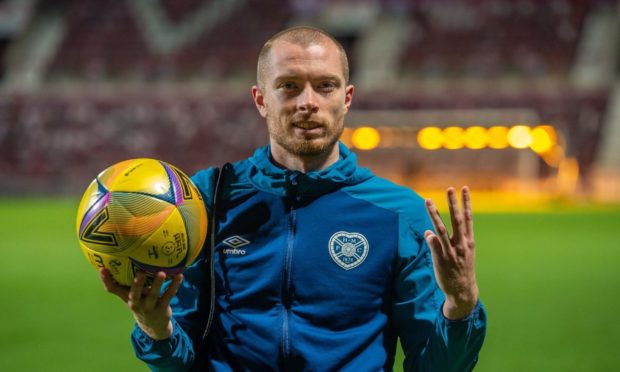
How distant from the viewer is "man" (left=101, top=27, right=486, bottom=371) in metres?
2.52

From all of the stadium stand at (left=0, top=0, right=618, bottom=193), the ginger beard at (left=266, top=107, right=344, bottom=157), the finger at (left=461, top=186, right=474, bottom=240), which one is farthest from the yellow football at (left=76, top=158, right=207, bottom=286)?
the stadium stand at (left=0, top=0, right=618, bottom=193)

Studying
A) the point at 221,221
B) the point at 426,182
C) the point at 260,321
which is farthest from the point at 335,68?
the point at 426,182

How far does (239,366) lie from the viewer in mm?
2582

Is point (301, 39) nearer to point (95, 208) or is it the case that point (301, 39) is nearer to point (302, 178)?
point (302, 178)

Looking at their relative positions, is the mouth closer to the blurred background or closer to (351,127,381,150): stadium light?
the blurred background

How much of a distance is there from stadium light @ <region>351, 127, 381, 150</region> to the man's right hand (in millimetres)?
23182

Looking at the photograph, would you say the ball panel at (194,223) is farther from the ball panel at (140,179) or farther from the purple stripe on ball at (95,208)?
the purple stripe on ball at (95,208)

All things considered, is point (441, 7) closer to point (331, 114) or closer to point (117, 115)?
point (117, 115)

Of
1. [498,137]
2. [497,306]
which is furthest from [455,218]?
[498,137]

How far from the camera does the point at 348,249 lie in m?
2.58

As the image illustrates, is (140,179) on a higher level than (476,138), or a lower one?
lower

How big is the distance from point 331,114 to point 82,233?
0.93 meters

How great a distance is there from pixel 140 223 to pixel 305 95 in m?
0.70

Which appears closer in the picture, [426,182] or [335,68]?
[335,68]
